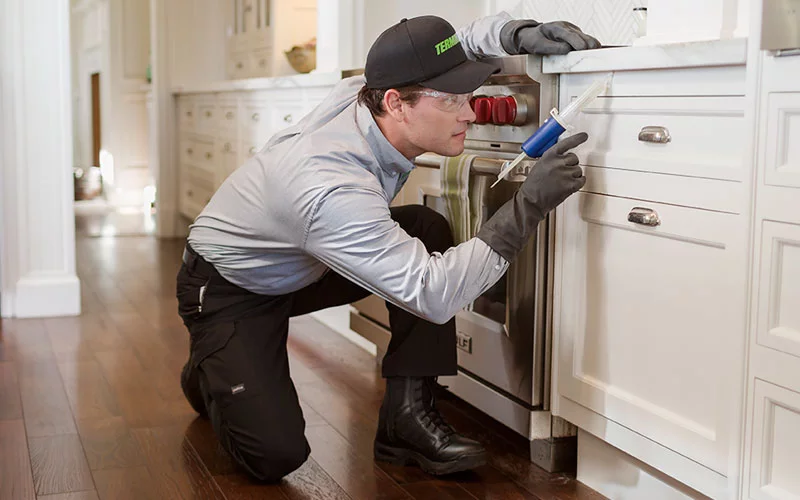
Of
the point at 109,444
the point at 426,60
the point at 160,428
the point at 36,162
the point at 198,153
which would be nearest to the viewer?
the point at 426,60

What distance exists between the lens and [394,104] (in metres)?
1.87

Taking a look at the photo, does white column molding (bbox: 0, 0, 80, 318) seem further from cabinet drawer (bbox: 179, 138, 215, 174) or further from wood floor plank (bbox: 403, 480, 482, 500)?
wood floor plank (bbox: 403, 480, 482, 500)

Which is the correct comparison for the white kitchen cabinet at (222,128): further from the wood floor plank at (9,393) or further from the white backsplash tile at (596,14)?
the wood floor plank at (9,393)

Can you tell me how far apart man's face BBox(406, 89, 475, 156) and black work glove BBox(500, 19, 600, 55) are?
208 millimetres

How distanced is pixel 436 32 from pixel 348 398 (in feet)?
3.91

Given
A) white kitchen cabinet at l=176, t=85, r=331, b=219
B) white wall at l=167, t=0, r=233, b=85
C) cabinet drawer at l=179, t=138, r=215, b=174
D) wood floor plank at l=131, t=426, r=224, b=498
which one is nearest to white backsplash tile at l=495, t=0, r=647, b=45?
white kitchen cabinet at l=176, t=85, r=331, b=219

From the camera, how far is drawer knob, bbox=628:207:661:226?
172 centimetres

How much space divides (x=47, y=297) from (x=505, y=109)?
7.65 feet

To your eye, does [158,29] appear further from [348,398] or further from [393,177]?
[393,177]

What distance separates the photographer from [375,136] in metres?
1.91

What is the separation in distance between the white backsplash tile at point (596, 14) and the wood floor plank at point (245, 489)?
1524 mm

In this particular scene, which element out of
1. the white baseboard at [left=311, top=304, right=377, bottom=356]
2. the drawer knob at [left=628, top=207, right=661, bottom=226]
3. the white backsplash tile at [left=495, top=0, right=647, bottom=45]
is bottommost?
the white baseboard at [left=311, top=304, right=377, bottom=356]

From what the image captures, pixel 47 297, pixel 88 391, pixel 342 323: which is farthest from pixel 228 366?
pixel 47 297

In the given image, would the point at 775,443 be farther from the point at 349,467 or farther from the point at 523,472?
the point at 349,467
